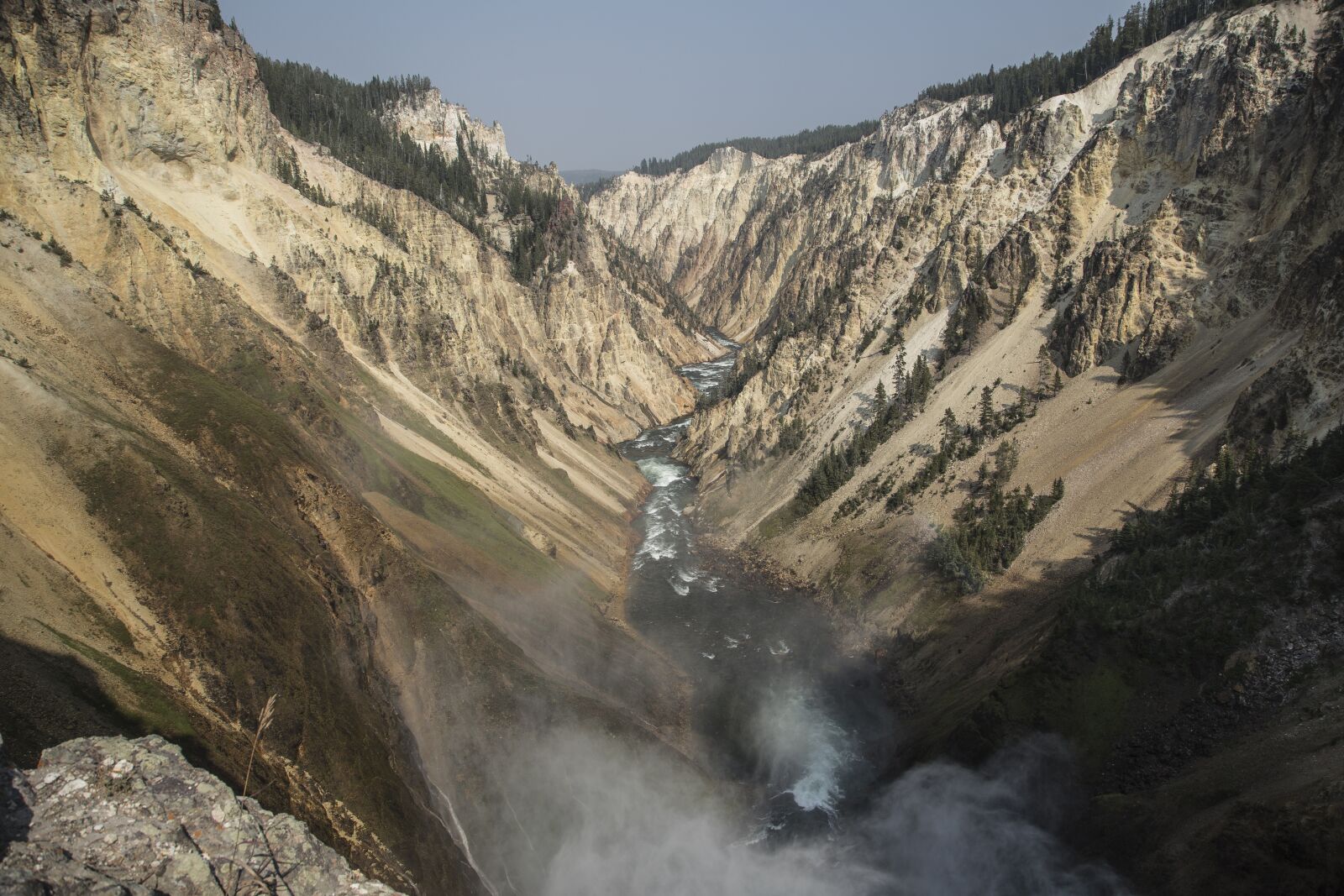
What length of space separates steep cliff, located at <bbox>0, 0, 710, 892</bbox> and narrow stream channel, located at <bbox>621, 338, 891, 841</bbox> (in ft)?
8.10

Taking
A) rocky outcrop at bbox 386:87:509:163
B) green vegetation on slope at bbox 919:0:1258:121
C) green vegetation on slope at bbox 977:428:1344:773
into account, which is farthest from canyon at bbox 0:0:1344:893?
rocky outcrop at bbox 386:87:509:163

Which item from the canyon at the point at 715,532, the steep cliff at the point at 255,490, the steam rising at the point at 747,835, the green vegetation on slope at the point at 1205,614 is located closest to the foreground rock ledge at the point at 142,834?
the canyon at the point at 715,532

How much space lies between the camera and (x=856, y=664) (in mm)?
40094

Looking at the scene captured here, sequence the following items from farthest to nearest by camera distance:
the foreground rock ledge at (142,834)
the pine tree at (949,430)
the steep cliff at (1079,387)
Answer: the pine tree at (949,430)
the steep cliff at (1079,387)
the foreground rock ledge at (142,834)

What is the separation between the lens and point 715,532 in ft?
208

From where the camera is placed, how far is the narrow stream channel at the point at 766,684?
31436mm

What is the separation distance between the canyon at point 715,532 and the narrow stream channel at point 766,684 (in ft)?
A: 0.82

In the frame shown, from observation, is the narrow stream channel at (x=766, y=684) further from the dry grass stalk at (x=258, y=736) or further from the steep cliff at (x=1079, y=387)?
the dry grass stalk at (x=258, y=736)

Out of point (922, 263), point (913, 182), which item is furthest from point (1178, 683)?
point (913, 182)

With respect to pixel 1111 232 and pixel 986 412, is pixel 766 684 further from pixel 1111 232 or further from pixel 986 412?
pixel 1111 232

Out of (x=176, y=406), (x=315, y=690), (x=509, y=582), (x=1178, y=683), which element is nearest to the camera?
(x=315, y=690)

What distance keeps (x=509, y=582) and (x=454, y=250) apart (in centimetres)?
6274

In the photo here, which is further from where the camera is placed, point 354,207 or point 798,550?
point 354,207

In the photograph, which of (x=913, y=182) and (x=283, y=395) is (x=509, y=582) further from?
(x=913, y=182)
